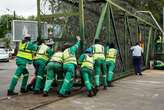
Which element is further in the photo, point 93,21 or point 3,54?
point 3,54

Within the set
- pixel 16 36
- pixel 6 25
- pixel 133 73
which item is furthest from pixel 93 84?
pixel 6 25

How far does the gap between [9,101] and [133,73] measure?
10.3 m

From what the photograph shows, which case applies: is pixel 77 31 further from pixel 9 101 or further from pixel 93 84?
pixel 9 101

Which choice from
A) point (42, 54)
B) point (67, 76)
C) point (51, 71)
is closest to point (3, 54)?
point (42, 54)

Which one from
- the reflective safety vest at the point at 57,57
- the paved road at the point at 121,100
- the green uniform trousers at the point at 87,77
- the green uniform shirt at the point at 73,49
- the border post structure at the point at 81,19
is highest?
the border post structure at the point at 81,19

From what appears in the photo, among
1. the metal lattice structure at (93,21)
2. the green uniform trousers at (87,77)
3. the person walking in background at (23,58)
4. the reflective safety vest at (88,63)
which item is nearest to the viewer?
the green uniform trousers at (87,77)

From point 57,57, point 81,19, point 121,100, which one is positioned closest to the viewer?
point 121,100

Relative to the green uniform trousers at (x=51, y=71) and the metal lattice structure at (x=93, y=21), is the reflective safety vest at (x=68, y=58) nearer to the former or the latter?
the green uniform trousers at (x=51, y=71)

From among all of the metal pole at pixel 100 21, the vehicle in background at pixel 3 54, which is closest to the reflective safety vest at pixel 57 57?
the metal pole at pixel 100 21

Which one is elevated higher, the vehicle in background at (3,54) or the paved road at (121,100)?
the vehicle in background at (3,54)

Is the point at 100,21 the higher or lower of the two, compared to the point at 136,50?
higher

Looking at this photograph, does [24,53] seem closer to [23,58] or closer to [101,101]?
[23,58]

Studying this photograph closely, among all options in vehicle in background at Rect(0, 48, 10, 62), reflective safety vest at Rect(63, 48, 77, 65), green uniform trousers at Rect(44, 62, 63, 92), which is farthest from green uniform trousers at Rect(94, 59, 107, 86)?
vehicle in background at Rect(0, 48, 10, 62)

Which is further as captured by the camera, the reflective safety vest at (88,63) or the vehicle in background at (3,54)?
the vehicle in background at (3,54)
